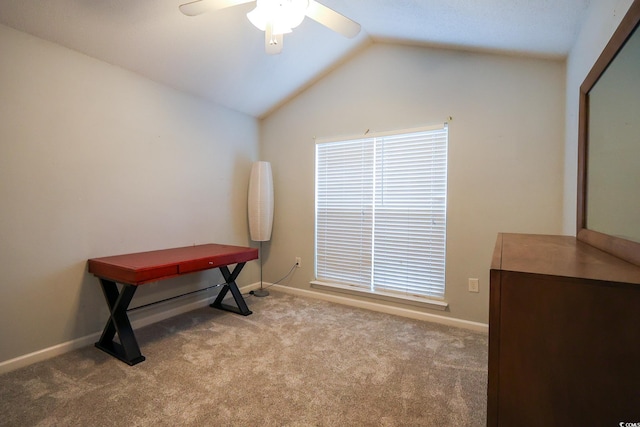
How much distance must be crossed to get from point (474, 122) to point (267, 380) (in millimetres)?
2543

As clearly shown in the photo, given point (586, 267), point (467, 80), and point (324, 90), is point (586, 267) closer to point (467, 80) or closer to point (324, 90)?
point (467, 80)

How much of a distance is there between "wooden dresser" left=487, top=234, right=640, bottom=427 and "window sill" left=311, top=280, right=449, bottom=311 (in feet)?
6.61

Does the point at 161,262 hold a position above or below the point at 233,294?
above

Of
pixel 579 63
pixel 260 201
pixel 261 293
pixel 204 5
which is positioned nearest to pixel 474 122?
pixel 579 63

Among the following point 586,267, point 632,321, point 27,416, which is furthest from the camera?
point 27,416

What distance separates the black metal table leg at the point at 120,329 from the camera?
2.00m

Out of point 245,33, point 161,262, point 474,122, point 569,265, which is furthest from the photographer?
point 474,122

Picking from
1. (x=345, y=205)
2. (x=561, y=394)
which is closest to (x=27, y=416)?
(x=561, y=394)

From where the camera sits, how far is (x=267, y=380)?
70.2 inches

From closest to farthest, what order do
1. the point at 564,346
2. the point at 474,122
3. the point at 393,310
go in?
the point at 564,346 → the point at 474,122 → the point at 393,310

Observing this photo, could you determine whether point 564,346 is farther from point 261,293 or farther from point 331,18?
point 261,293

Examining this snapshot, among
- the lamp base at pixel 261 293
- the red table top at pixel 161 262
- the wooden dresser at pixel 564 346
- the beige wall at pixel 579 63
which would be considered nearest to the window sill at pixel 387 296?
the lamp base at pixel 261 293

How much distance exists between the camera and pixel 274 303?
3180mm

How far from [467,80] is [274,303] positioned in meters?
2.85
